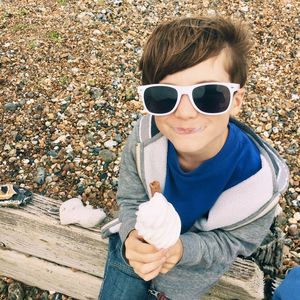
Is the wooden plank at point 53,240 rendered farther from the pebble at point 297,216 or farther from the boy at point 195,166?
the pebble at point 297,216

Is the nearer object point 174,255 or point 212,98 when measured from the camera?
point 212,98

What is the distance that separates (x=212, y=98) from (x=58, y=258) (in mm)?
2075

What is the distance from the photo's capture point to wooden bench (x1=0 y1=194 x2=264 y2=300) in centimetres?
300

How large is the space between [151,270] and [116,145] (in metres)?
2.63

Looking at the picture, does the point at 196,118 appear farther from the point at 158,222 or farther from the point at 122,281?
the point at 122,281

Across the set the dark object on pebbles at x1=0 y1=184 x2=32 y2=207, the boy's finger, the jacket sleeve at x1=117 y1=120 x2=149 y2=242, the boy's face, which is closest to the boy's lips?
the boy's face

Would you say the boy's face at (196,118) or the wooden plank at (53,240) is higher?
the boy's face at (196,118)

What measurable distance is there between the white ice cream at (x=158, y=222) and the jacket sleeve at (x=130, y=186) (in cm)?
101

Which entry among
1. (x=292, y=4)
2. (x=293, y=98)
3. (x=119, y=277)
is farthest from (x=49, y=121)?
(x=292, y=4)

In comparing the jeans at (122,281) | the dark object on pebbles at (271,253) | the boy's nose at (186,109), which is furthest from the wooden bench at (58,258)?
the boy's nose at (186,109)

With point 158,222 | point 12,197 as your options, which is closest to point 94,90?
point 12,197

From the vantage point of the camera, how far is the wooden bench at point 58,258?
3.00m

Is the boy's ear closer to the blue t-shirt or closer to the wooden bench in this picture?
the blue t-shirt

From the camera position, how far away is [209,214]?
2.73m
